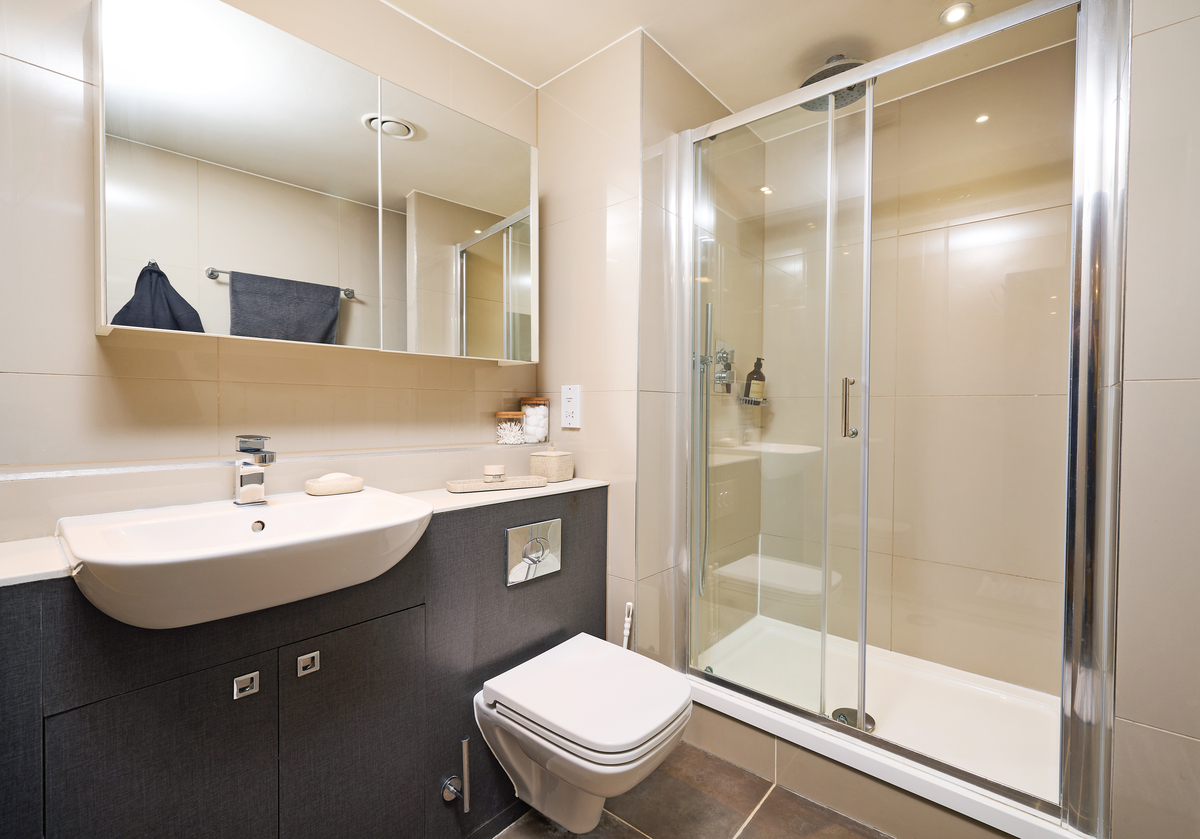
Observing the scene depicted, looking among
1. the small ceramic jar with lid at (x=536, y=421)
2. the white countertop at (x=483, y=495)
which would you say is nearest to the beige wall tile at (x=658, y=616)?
the white countertop at (x=483, y=495)

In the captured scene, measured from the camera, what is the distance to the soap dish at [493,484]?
58.6 inches

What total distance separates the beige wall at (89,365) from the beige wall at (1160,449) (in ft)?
5.61

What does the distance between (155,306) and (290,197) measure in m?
0.42

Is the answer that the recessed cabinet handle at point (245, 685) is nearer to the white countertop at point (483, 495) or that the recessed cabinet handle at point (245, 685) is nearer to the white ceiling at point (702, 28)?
the white countertop at point (483, 495)

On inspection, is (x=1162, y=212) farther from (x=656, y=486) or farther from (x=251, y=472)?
(x=251, y=472)

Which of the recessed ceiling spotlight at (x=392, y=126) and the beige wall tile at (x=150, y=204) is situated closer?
the beige wall tile at (x=150, y=204)

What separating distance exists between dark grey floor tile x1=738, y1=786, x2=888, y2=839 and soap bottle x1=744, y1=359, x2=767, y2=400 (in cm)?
121

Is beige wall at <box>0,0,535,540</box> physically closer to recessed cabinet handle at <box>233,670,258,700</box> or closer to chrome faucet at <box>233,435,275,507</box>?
chrome faucet at <box>233,435,275,507</box>

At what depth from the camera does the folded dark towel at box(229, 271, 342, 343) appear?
1.22 metres

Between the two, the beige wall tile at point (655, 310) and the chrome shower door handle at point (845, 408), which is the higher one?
the beige wall tile at point (655, 310)

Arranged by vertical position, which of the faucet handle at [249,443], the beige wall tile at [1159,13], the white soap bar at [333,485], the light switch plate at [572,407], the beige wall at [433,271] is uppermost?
the beige wall tile at [1159,13]

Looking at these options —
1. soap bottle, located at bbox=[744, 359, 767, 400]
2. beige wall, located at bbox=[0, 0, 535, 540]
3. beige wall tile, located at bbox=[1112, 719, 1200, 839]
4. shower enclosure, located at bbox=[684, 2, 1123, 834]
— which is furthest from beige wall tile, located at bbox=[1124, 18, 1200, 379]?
beige wall, located at bbox=[0, 0, 535, 540]

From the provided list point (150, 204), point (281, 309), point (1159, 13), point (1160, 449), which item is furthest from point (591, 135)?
point (1160, 449)

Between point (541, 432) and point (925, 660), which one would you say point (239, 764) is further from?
point (925, 660)
